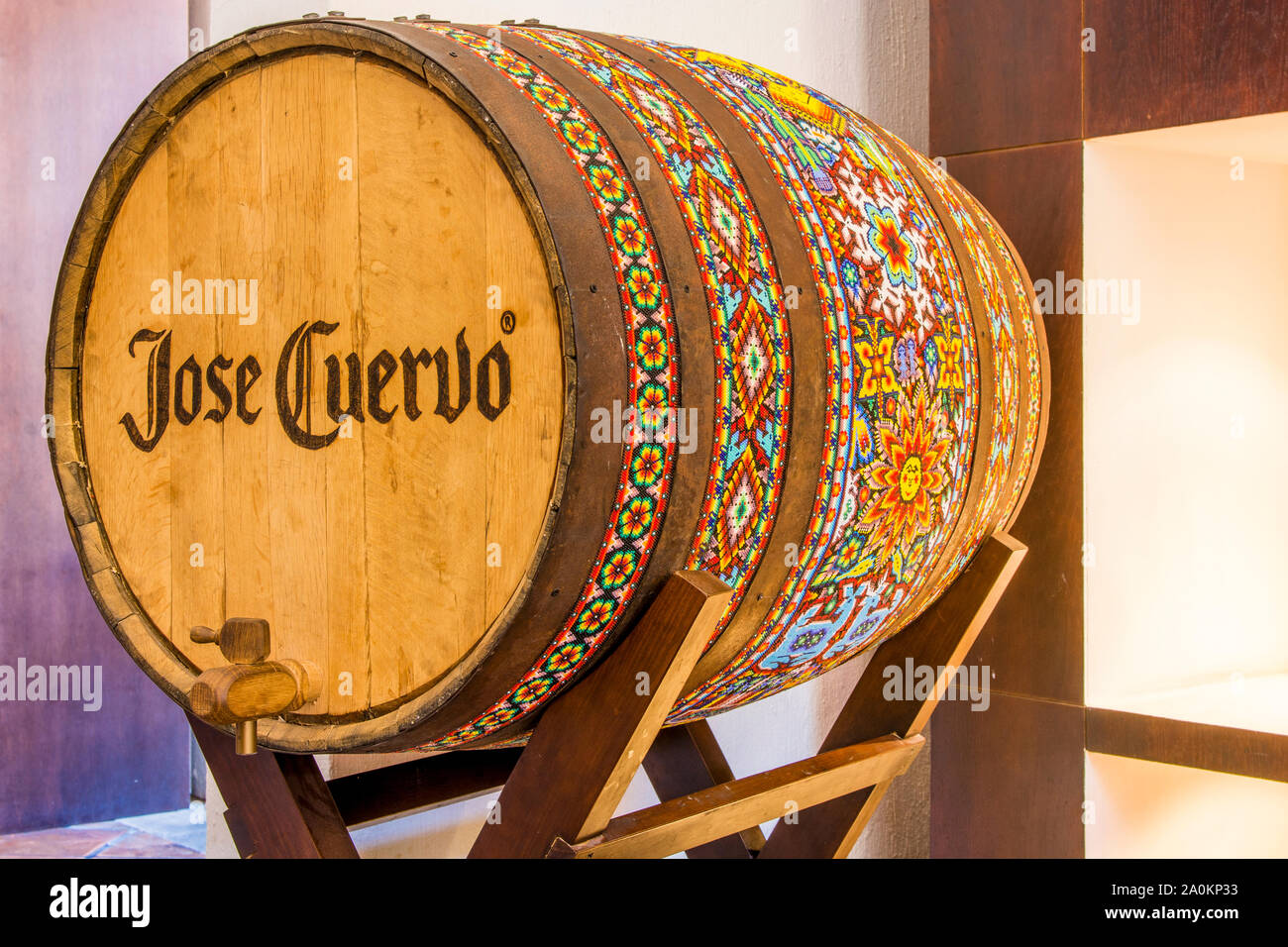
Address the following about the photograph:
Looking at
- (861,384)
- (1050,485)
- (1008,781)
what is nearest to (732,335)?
(861,384)

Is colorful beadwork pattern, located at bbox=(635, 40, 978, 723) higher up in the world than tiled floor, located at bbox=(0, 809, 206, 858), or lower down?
higher up

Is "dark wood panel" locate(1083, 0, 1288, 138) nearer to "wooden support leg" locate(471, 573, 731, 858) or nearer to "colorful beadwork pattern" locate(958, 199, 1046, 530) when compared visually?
"colorful beadwork pattern" locate(958, 199, 1046, 530)

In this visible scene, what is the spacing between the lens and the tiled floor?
316 cm

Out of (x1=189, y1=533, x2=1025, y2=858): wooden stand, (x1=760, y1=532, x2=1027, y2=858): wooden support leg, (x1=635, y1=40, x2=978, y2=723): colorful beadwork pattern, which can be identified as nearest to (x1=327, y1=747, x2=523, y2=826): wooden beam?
(x1=189, y1=533, x2=1025, y2=858): wooden stand

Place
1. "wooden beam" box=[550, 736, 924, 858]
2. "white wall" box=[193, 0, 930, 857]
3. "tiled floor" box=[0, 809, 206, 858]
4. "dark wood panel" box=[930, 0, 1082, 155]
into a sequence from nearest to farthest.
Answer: "wooden beam" box=[550, 736, 924, 858], "dark wood panel" box=[930, 0, 1082, 155], "white wall" box=[193, 0, 930, 857], "tiled floor" box=[0, 809, 206, 858]

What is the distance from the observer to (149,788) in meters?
3.57

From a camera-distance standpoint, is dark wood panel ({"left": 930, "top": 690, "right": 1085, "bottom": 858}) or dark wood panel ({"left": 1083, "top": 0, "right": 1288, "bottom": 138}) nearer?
dark wood panel ({"left": 1083, "top": 0, "right": 1288, "bottom": 138})

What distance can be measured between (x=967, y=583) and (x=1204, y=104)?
0.83m

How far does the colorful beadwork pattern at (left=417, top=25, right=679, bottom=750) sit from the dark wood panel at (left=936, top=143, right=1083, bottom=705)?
1149mm

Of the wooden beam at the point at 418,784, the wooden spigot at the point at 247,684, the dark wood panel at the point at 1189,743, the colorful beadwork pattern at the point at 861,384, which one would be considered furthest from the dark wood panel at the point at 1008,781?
the wooden spigot at the point at 247,684

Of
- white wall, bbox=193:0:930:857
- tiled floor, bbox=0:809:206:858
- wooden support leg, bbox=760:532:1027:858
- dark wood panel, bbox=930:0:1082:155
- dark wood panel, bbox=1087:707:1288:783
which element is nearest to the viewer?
wooden support leg, bbox=760:532:1027:858

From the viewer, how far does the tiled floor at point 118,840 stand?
124 inches
